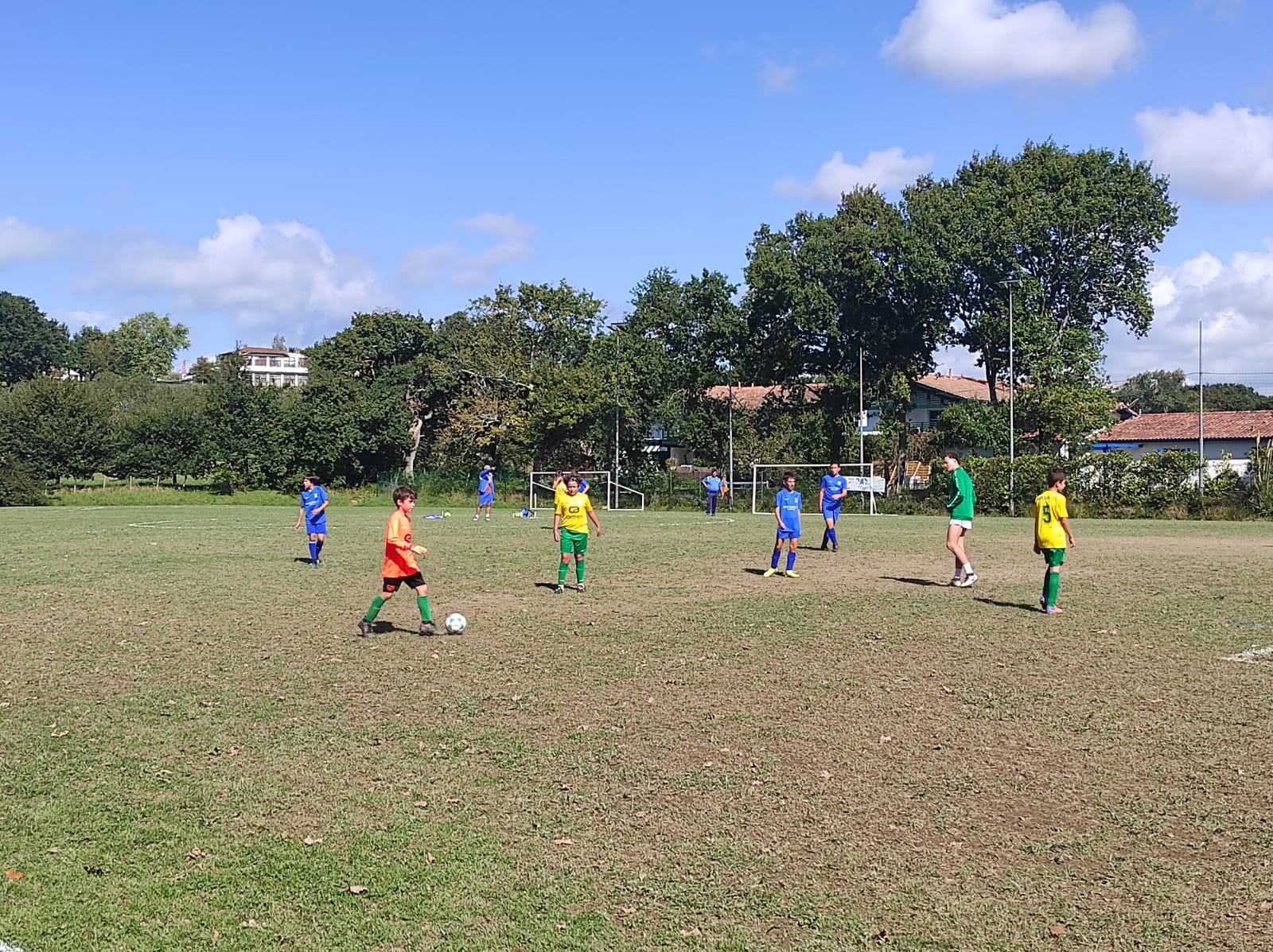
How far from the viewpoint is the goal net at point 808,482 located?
47906 millimetres

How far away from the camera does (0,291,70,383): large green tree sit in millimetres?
130375

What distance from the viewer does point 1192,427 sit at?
65.8 meters

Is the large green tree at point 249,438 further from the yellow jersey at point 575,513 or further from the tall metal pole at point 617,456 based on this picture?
the yellow jersey at point 575,513

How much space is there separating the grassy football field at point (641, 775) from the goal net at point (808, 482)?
3191cm

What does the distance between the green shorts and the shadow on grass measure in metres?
5.81

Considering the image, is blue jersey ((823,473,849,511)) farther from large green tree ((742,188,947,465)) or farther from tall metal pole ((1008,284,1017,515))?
large green tree ((742,188,947,465))

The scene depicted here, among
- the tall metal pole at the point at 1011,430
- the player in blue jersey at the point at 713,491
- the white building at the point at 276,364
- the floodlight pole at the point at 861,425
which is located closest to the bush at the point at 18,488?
the player in blue jersey at the point at 713,491

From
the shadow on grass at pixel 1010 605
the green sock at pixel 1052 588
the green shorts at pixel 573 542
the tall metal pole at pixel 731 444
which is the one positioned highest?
the tall metal pole at pixel 731 444

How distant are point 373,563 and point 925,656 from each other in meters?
13.5

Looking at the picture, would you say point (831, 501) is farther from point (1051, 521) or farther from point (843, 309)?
point (843, 309)

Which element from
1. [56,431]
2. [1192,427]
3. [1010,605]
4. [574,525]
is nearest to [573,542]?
[574,525]

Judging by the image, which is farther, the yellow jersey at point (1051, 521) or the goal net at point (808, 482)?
the goal net at point (808, 482)

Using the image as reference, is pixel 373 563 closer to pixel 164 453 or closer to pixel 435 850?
pixel 435 850

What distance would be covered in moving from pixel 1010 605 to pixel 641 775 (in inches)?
372
